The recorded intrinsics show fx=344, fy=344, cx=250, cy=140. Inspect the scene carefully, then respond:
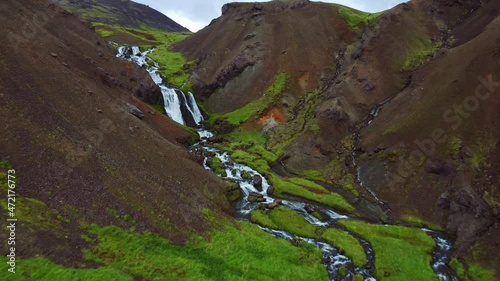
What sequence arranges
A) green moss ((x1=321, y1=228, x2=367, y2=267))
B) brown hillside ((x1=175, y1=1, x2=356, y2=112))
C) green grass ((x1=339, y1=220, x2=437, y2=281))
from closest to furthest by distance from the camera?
green grass ((x1=339, y1=220, x2=437, y2=281)) < green moss ((x1=321, y1=228, x2=367, y2=267)) < brown hillside ((x1=175, y1=1, x2=356, y2=112))

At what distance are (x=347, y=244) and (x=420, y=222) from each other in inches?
528

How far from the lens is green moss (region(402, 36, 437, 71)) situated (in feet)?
253

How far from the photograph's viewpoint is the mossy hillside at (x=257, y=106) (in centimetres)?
7988

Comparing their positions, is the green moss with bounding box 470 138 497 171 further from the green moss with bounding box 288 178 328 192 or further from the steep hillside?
the green moss with bounding box 288 178 328 192

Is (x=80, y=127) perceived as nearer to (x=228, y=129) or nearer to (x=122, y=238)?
(x=122, y=238)

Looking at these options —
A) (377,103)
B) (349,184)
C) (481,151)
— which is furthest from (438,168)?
(377,103)

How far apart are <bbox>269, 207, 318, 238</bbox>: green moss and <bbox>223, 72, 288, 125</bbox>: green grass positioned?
36.8 m

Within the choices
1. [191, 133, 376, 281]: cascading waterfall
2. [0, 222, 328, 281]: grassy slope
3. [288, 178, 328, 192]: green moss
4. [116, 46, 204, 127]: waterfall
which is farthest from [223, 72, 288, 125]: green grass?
[0, 222, 328, 281]: grassy slope

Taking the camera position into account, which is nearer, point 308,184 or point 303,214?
point 303,214

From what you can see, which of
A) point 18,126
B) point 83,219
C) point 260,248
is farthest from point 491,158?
point 18,126

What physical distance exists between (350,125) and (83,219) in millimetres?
53017

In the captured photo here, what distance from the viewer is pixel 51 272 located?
23578 mm

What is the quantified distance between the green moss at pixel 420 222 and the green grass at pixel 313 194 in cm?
728

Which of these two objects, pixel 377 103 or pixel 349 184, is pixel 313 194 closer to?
pixel 349 184
